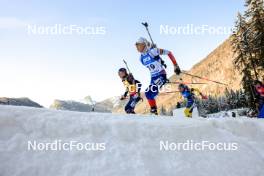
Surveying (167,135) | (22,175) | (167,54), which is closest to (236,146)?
(167,135)

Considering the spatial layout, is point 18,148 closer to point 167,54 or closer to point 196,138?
point 196,138

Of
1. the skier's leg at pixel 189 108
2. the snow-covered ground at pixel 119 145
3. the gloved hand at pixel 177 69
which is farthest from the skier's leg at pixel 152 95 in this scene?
the snow-covered ground at pixel 119 145

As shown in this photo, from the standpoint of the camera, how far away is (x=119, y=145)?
17.4ft

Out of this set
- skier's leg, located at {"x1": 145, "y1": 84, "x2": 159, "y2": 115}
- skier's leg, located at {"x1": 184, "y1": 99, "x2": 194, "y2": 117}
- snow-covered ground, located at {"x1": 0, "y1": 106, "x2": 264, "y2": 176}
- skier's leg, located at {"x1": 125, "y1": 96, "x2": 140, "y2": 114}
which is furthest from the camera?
skier's leg, located at {"x1": 184, "y1": 99, "x2": 194, "y2": 117}

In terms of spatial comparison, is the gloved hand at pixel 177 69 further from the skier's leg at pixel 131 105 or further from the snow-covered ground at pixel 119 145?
the snow-covered ground at pixel 119 145

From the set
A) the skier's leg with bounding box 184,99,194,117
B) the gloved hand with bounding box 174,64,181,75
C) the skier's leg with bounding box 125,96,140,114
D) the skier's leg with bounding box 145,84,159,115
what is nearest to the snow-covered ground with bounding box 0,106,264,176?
the skier's leg with bounding box 145,84,159,115

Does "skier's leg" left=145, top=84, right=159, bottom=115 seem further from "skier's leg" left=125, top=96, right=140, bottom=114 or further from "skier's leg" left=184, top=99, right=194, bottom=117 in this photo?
"skier's leg" left=184, top=99, right=194, bottom=117

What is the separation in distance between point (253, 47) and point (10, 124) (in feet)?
111

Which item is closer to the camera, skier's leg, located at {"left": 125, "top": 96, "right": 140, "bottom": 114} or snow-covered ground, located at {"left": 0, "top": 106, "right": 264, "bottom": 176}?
snow-covered ground, located at {"left": 0, "top": 106, "right": 264, "bottom": 176}

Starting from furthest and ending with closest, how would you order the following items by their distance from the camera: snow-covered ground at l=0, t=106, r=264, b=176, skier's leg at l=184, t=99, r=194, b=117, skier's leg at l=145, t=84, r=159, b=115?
1. skier's leg at l=184, t=99, r=194, b=117
2. skier's leg at l=145, t=84, r=159, b=115
3. snow-covered ground at l=0, t=106, r=264, b=176

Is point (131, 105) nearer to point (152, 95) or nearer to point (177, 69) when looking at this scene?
point (152, 95)

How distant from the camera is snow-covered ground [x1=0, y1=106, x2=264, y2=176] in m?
4.86

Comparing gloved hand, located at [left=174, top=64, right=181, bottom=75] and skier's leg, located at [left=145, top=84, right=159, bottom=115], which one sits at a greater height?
gloved hand, located at [left=174, top=64, right=181, bottom=75]

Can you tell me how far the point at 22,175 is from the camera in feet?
15.1
